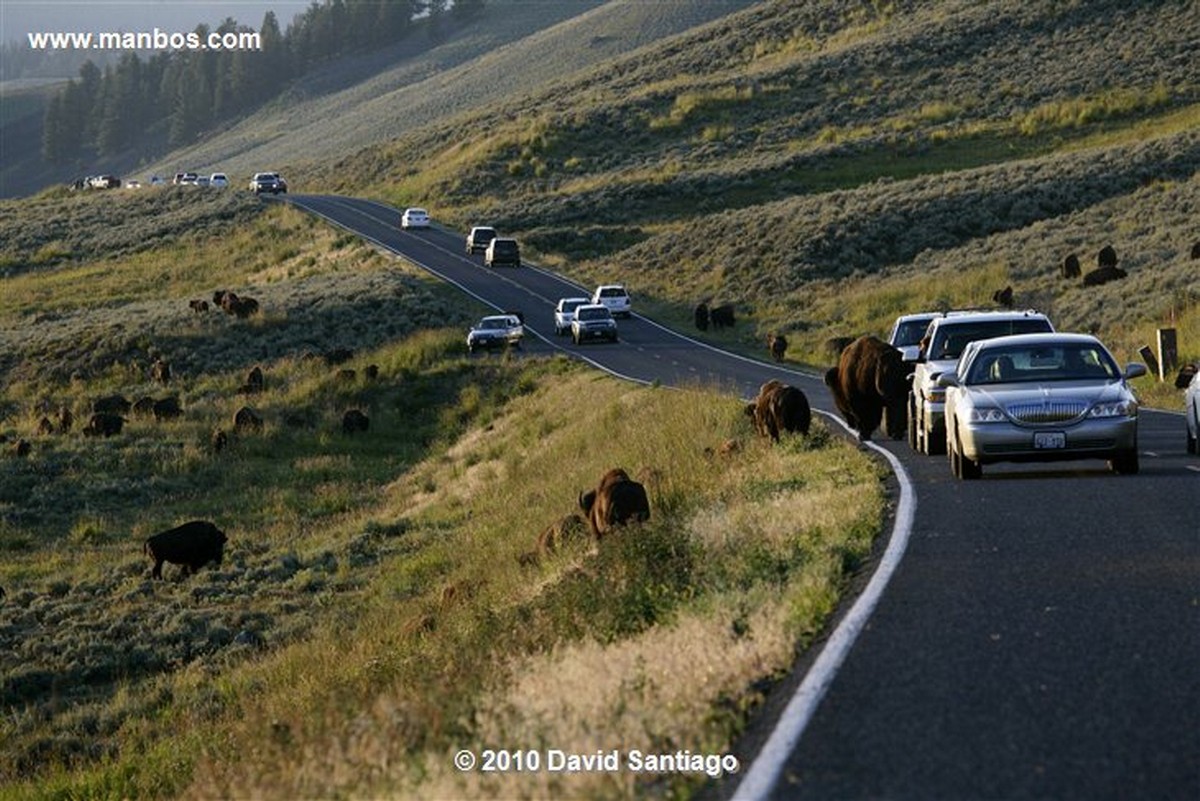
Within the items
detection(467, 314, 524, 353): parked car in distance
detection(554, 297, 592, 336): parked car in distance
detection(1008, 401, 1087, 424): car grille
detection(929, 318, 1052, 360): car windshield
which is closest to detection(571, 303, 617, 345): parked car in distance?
detection(554, 297, 592, 336): parked car in distance

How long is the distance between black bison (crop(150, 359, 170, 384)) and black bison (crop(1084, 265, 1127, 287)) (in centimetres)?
2473

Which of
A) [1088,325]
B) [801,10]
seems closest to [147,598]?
[1088,325]

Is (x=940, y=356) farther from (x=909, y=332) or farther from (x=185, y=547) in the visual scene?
(x=185, y=547)

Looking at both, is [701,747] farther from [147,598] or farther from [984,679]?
[147,598]

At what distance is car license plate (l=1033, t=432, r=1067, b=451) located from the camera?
55.2 feet

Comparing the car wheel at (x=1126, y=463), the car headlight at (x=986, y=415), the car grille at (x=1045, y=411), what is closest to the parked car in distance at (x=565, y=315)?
the car wheel at (x=1126, y=463)

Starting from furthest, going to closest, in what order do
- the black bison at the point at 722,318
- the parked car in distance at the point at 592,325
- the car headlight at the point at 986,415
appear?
the black bison at the point at 722,318 → the parked car in distance at the point at 592,325 → the car headlight at the point at 986,415

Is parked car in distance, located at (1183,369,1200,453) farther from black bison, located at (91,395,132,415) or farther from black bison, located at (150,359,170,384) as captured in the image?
black bison, located at (150,359,170,384)

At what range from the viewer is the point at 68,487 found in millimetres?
37031

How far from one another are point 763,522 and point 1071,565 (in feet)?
10.2

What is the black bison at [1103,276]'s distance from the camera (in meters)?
47.1

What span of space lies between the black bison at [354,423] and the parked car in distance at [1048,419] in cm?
2597

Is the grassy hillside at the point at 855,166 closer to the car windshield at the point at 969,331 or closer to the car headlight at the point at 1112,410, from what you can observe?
the car windshield at the point at 969,331

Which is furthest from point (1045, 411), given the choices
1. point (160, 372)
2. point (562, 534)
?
point (160, 372)
